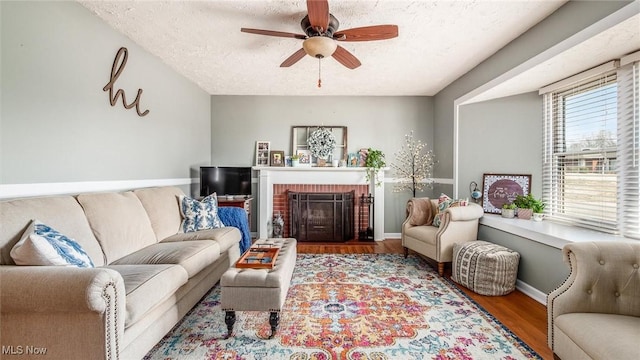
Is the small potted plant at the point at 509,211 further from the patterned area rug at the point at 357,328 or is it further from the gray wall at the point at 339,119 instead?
the gray wall at the point at 339,119

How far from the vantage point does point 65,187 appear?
214cm

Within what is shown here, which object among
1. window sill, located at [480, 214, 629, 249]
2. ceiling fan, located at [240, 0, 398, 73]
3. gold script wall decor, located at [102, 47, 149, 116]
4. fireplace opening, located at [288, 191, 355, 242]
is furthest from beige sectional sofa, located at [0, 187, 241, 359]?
window sill, located at [480, 214, 629, 249]

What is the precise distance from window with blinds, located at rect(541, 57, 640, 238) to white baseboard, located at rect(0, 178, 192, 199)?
14.8ft

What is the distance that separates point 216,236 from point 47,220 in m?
1.26

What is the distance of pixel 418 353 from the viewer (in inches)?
69.7

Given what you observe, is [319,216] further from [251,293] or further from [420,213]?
[251,293]

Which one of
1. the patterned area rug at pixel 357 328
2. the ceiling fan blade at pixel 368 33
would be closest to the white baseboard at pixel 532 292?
the patterned area rug at pixel 357 328

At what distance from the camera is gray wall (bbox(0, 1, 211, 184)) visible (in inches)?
70.4

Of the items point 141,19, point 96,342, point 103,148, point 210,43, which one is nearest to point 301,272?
point 96,342

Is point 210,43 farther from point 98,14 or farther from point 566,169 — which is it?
point 566,169

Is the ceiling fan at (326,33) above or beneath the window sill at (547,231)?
above

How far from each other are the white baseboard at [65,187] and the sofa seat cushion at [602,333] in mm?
3385

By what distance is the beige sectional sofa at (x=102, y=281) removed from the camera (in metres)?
1.22

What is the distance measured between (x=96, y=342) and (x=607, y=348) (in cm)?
232
